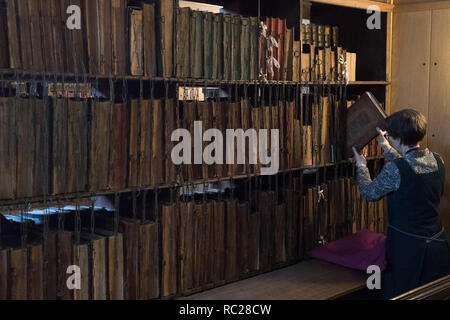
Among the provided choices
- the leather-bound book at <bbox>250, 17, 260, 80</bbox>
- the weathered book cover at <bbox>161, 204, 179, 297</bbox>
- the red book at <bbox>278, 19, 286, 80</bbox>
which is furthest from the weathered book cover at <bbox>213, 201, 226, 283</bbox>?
the red book at <bbox>278, 19, 286, 80</bbox>

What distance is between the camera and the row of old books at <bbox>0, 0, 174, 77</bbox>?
2.13 meters

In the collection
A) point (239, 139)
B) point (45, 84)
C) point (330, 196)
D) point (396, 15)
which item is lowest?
point (330, 196)

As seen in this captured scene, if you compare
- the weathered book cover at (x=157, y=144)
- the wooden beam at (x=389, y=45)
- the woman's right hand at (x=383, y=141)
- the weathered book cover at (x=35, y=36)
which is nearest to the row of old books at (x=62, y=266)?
the weathered book cover at (x=157, y=144)

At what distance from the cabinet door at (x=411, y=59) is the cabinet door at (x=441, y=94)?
0.14 ft

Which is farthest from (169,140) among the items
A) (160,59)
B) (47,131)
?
(47,131)

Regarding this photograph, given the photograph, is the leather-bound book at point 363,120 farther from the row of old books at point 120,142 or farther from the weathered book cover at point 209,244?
the weathered book cover at point 209,244

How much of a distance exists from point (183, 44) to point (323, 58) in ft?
3.61

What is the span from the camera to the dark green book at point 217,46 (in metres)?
2.81

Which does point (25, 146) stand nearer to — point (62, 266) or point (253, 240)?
point (62, 266)

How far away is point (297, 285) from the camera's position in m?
2.96

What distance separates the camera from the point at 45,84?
2211mm

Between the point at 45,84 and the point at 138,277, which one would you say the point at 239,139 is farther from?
the point at 45,84

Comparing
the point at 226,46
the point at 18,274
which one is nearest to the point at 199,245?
the point at 18,274

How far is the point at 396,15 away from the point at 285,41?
1.15 m
